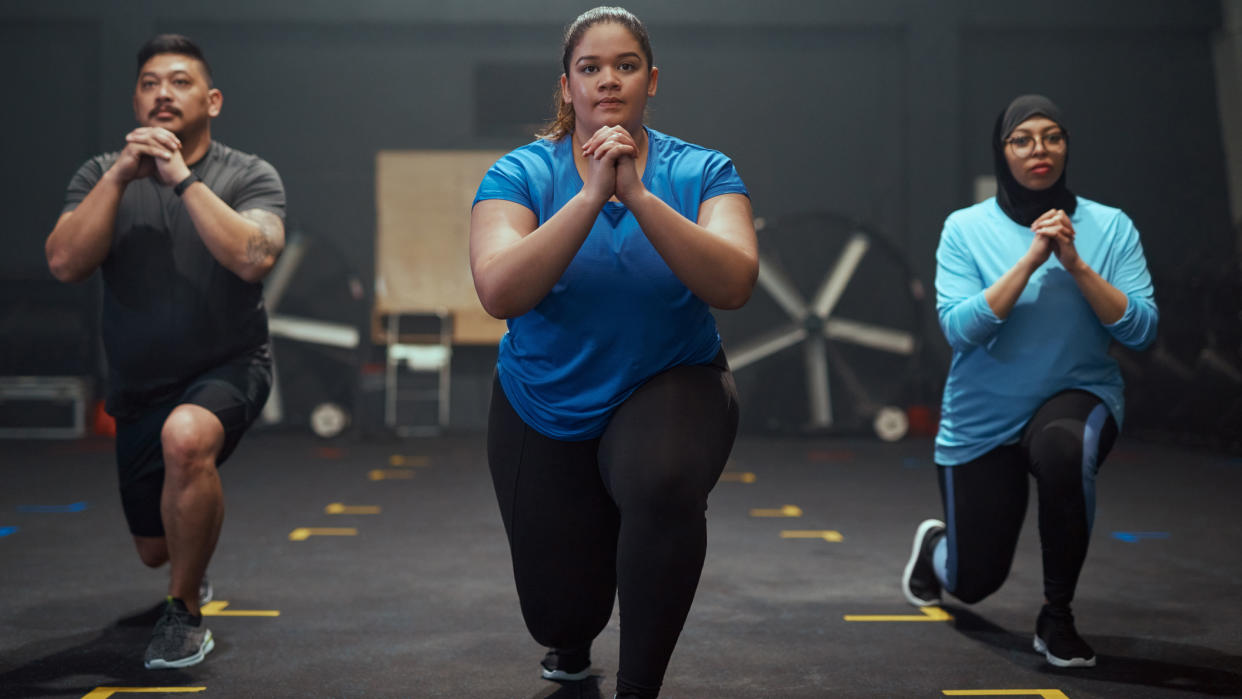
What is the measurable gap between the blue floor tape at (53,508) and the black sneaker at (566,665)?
2862 mm

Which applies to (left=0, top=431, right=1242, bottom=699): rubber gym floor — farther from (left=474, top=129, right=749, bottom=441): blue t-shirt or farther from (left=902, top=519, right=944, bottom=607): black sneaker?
(left=474, top=129, right=749, bottom=441): blue t-shirt

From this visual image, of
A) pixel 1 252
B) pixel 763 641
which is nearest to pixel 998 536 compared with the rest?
pixel 763 641

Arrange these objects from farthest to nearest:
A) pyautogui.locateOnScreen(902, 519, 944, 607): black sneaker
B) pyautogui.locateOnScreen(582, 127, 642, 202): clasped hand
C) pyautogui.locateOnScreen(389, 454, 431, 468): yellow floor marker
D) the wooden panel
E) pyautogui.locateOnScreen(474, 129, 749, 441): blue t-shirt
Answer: the wooden panel
pyautogui.locateOnScreen(389, 454, 431, 468): yellow floor marker
pyautogui.locateOnScreen(902, 519, 944, 607): black sneaker
pyautogui.locateOnScreen(474, 129, 749, 441): blue t-shirt
pyautogui.locateOnScreen(582, 127, 642, 202): clasped hand

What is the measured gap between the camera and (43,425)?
7605mm

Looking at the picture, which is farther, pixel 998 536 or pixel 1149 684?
pixel 998 536

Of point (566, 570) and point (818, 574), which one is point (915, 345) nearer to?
point (818, 574)

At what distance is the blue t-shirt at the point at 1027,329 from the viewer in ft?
7.61

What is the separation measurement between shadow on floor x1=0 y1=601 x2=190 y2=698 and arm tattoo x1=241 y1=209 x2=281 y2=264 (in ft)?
2.79

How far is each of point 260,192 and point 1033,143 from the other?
1.71 m

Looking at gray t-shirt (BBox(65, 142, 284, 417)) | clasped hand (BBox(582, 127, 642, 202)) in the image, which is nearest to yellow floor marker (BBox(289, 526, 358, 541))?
gray t-shirt (BBox(65, 142, 284, 417))

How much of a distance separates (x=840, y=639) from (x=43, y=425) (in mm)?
6830

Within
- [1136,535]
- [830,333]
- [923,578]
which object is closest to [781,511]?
[1136,535]

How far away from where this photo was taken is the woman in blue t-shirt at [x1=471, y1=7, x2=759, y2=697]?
1574 mm

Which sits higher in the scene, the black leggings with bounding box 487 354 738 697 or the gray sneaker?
the black leggings with bounding box 487 354 738 697
